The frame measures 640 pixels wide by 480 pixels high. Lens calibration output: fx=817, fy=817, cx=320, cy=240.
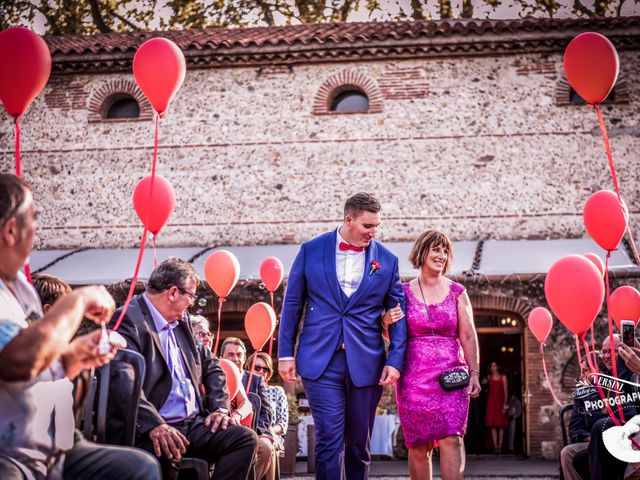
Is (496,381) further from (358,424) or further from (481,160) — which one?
(358,424)

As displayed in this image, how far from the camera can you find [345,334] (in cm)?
506

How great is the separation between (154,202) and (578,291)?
3.95 meters

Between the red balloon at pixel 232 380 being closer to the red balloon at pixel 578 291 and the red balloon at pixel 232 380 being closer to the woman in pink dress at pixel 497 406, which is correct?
the red balloon at pixel 578 291

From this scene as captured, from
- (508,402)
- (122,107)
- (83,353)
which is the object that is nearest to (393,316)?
(83,353)

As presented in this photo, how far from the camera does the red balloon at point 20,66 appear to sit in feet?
15.9

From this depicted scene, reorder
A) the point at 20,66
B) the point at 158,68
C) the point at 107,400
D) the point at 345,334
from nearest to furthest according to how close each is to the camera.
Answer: the point at 107,400, the point at 20,66, the point at 345,334, the point at 158,68

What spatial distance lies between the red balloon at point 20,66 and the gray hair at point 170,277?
1.33 metres

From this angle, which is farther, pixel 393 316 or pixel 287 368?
pixel 393 316

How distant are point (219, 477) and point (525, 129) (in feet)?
37.4

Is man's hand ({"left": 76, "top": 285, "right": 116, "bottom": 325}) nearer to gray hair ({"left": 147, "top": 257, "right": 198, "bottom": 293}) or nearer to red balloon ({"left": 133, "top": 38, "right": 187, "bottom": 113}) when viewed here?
gray hair ({"left": 147, "top": 257, "right": 198, "bottom": 293})

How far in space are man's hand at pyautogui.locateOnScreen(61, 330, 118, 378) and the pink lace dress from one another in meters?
3.19

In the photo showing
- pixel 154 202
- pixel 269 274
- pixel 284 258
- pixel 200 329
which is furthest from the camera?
pixel 284 258

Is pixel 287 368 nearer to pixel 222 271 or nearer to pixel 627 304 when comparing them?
pixel 222 271

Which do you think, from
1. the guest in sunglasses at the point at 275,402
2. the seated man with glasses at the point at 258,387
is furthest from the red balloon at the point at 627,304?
the seated man with glasses at the point at 258,387
